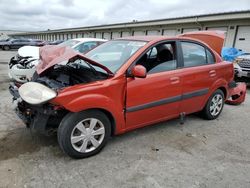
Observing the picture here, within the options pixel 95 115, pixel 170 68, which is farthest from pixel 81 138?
pixel 170 68

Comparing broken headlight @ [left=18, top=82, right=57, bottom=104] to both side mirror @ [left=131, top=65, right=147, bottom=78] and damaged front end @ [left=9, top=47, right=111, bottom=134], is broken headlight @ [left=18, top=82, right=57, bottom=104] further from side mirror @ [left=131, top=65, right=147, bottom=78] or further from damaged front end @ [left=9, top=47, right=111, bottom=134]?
side mirror @ [left=131, top=65, right=147, bottom=78]

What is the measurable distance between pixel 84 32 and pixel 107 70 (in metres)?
34.7

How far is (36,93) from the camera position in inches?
107

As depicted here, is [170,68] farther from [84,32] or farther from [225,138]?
[84,32]

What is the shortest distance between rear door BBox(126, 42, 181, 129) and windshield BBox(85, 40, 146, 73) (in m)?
0.22

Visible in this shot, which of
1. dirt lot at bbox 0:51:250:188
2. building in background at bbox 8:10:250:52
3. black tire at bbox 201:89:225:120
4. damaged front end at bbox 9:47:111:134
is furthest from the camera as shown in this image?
building in background at bbox 8:10:250:52

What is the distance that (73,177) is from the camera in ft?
8.45

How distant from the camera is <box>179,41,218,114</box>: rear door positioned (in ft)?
12.5

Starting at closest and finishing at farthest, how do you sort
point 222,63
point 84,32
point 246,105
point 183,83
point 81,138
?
point 81,138, point 183,83, point 222,63, point 246,105, point 84,32

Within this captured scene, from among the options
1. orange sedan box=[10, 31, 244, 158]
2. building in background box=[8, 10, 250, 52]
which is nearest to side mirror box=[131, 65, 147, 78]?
orange sedan box=[10, 31, 244, 158]

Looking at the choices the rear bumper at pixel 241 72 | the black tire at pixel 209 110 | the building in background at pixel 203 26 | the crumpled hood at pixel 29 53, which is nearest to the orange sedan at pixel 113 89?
the black tire at pixel 209 110

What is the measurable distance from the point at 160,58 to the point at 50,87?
1.80 m

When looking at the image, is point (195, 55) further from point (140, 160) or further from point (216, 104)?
point (140, 160)

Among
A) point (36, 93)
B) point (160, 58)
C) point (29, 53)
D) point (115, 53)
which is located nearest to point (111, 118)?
point (36, 93)
